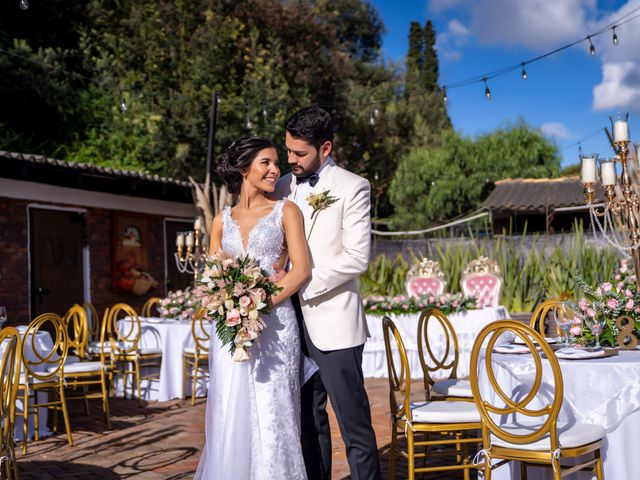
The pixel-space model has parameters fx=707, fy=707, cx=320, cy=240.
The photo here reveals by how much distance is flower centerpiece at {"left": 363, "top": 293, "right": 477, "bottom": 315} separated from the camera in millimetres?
8289

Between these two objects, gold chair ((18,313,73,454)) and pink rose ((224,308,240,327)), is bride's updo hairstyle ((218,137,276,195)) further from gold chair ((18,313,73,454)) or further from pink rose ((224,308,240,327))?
gold chair ((18,313,73,454))

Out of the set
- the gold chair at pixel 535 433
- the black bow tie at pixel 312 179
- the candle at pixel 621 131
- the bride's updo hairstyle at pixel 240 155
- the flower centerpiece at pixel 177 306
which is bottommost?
the gold chair at pixel 535 433

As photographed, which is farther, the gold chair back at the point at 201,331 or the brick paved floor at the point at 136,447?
the gold chair back at the point at 201,331

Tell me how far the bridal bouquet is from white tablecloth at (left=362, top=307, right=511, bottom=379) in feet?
18.1

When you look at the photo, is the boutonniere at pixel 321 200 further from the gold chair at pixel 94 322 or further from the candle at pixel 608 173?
the gold chair at pixel 94 322

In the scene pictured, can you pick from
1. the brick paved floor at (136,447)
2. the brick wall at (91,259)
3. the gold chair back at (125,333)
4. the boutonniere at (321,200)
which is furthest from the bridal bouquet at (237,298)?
the brick wall at (91,259)

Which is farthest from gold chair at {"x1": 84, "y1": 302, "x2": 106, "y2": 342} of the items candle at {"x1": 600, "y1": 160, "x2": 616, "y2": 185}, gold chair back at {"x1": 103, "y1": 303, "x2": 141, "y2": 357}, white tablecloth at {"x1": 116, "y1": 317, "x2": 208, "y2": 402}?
candle at {"x1": 600, "y1": 160, "x2": 616, "y2": 185}

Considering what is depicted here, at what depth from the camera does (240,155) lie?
298cm

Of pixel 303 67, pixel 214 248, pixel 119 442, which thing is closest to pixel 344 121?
pixel 303 67

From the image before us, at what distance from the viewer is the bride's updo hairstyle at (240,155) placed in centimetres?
297

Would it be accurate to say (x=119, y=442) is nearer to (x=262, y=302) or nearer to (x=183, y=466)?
(x=183, y=466)

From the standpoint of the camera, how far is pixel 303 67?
19.9 m

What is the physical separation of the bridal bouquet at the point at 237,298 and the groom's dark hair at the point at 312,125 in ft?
Answer: 1.88

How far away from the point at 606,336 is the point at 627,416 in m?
0.66
